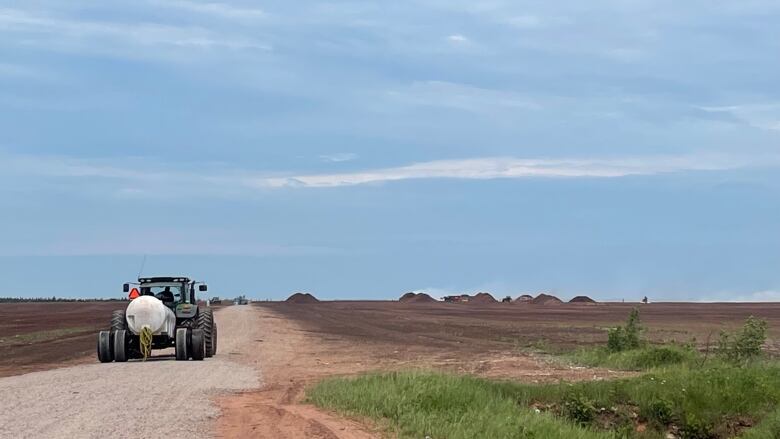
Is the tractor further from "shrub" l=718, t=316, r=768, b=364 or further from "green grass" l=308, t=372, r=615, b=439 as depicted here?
"shrub" l=718, t=316, r=768, b=364

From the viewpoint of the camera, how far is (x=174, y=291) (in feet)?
98.9

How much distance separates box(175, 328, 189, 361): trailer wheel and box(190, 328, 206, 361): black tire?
19 cm

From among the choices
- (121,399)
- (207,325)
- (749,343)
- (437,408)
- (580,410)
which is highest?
(207,325)

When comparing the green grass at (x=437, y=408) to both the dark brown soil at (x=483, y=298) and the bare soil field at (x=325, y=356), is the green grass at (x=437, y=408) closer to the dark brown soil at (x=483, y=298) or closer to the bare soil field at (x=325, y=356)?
the bare soil field at (x=325, y=356)

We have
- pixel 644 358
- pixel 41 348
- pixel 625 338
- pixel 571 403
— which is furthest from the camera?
pixel 41 348

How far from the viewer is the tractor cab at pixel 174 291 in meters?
29.2

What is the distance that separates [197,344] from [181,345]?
0.43 meters

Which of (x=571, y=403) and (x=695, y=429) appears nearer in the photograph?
(x=695, y=429)

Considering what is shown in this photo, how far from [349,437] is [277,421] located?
5.47 feet

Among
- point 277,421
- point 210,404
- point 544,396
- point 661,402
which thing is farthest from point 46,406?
point 661,402

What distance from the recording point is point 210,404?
17.1 meters

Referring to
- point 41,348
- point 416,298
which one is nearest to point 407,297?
point 416,298

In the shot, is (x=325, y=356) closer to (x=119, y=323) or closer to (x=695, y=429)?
(x=119, y=323)

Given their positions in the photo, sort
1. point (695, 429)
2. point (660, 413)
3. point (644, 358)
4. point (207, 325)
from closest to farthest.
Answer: point (695, 429) < point (660, 413) < point (207, 325) < point (644, 358)
